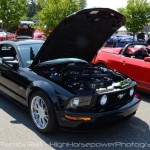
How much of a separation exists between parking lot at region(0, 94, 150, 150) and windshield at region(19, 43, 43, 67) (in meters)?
0.98

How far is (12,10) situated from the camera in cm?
1845

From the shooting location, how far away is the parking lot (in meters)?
3.71

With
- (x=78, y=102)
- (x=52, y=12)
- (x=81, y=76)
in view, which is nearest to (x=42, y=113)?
(x=78, y=102)

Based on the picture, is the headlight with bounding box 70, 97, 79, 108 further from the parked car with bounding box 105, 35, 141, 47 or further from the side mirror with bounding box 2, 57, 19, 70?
the parked car with bounding box 105, 35, 141, 47

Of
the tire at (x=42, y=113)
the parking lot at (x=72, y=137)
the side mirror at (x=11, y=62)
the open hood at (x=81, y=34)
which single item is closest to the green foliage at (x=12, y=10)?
the open hood at (x=81, y=34)

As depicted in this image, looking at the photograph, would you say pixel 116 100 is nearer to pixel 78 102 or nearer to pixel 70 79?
pixel 78 102

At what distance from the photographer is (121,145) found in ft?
12.3

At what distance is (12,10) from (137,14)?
9220mm

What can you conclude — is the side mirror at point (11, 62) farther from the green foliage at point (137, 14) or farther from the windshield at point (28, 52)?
the green foliage at point (137, 14)

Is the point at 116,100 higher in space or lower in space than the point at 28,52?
lower

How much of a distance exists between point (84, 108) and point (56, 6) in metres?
13.7

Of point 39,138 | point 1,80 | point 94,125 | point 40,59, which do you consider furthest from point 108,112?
point 1,80

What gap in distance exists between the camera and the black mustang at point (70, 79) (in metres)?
3.64

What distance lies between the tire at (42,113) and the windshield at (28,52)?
30.9 inches
